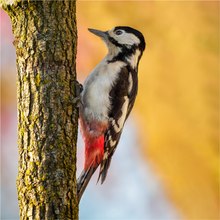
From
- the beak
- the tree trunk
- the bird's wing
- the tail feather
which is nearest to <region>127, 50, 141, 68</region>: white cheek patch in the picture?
the bird's wing

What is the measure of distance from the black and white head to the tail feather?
0.86m

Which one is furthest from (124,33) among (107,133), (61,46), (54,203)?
(54,203)

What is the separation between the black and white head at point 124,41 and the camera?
408 cm

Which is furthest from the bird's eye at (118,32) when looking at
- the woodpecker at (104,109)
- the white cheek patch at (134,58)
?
the woodpecker at (104,109)

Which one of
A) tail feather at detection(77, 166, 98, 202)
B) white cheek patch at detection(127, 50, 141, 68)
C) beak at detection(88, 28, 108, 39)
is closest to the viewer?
tail feather at detection(77, 166, 98, 202)

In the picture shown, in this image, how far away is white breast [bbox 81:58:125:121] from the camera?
3777 millimetres

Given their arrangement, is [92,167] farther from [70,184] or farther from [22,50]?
[22,50]

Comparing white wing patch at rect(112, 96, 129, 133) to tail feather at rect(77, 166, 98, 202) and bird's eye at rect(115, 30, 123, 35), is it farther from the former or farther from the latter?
bird's eye at rect(115, 30, 123, 35)

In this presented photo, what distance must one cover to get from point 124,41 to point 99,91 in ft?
1.72

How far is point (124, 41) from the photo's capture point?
13.5 ft

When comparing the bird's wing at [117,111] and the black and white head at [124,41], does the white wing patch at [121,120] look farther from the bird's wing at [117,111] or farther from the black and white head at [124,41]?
the black and white head at [124,41]

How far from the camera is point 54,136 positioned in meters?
3.04

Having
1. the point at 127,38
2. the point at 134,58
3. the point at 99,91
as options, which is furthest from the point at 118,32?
the point at 99,91

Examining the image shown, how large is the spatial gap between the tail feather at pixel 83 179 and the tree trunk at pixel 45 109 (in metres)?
0.38
